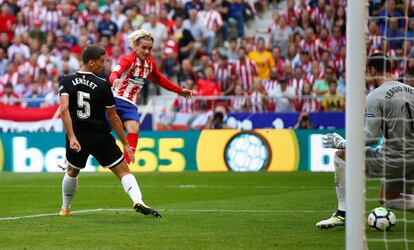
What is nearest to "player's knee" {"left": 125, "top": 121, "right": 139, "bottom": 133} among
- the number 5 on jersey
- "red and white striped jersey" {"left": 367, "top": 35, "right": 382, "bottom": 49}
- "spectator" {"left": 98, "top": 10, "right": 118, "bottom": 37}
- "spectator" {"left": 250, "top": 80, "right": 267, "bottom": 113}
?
the number 5 on jersey

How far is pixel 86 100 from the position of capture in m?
12.5

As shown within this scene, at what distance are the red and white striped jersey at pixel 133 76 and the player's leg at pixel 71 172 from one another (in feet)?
8.82

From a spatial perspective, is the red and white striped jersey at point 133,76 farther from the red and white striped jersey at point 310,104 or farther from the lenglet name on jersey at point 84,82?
the red and white striped jersey at point 310,104

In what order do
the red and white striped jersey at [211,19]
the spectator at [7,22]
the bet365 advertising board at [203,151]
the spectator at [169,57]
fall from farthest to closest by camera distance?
the spectator at [7,22], the red and white striped jersey at [211,19], the spectator at [169,57], the bet365 advertising board at [203,151]

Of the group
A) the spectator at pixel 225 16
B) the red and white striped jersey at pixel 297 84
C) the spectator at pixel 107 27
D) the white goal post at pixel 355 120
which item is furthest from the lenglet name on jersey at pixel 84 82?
the spectator at pixel 107 27

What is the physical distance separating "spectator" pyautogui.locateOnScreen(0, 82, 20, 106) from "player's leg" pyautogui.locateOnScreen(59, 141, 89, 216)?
1477 centimetres

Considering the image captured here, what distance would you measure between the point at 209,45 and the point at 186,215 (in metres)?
16.9

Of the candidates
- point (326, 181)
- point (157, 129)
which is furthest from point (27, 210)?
point (157, 129)

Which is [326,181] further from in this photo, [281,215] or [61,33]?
[61,33]

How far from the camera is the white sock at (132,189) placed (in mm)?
12307

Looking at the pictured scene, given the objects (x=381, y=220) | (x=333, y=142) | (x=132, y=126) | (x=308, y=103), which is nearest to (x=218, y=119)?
(x=308, y=103)

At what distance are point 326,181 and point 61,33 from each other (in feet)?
45.4

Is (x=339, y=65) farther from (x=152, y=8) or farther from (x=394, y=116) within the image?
(x=394, y=116)

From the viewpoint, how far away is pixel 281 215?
42.7ft
